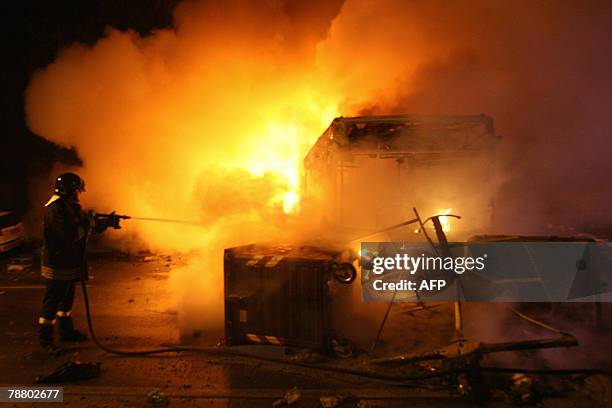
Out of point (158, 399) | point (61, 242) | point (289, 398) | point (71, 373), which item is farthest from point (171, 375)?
point (61, 242)

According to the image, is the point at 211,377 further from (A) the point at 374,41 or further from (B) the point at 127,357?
(A) the point at 374,41

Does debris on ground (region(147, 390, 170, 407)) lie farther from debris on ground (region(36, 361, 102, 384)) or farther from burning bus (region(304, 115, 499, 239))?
burning bus (region(304, 115, 499, 239))

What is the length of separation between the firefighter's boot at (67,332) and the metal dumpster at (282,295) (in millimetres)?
1869

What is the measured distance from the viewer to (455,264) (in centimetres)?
445

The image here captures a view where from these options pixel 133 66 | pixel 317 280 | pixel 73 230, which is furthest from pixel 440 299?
pixel 133 66

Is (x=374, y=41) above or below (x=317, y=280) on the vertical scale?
above

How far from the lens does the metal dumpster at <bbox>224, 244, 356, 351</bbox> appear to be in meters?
Answer: 3.63

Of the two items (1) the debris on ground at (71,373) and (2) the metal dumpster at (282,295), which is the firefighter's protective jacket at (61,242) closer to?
(1) the debris on ground at (71,373)

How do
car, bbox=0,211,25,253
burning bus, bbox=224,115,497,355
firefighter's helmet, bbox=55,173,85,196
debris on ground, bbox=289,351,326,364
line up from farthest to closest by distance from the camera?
car, bbox=0,211,25,253
firefighter's helmet, bbox=55,173,85,196
burning bus, bbox=224,115,497,355
debris on ground, bbox=289,351,326,364

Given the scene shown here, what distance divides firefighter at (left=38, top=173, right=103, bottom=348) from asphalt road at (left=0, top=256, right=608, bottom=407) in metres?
0.32

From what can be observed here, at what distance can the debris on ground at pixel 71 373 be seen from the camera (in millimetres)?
3229

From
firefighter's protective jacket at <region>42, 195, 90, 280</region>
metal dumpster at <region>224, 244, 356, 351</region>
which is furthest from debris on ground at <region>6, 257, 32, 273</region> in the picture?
metal dumpster at <region>224, 244, 356, 351</region>

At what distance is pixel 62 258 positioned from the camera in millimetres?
4215

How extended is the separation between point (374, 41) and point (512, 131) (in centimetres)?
496
